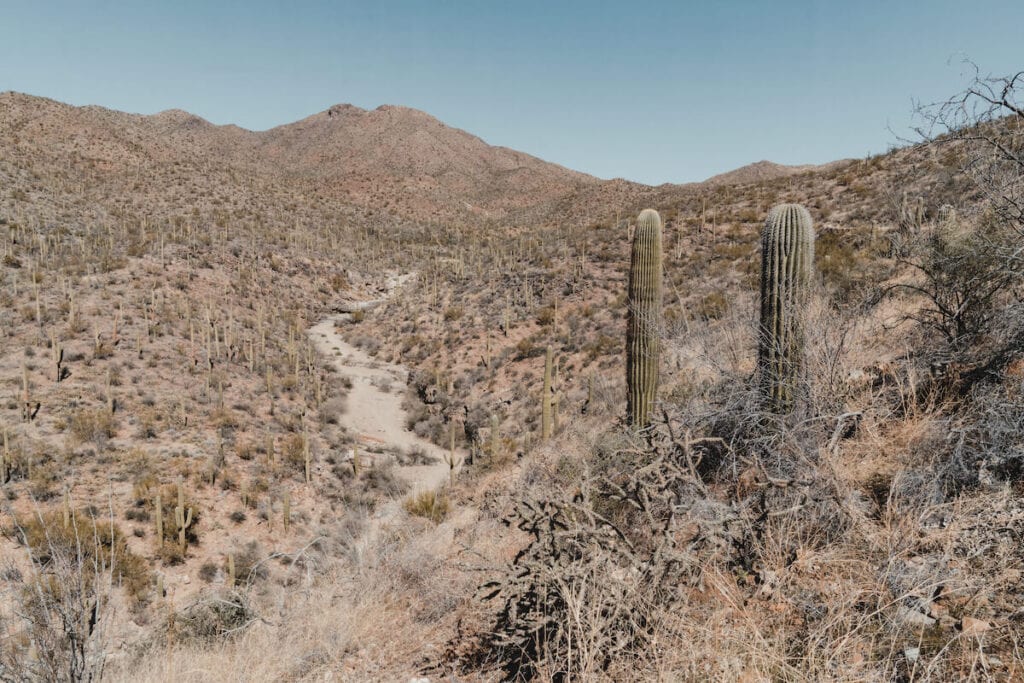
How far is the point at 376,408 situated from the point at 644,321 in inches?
419

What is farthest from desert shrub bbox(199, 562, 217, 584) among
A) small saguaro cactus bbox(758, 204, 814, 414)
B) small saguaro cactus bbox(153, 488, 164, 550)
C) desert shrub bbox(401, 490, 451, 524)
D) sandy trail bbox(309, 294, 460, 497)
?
small saguaro cactus bbox(758, 204, 814, 414)

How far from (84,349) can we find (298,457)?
718cm

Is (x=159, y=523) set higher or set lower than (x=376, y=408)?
lower

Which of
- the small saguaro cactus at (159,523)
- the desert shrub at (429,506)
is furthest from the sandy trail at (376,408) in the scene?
the small saguaro cactus at (159,523)

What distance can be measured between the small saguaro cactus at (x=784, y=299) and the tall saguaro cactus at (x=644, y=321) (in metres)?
1.81

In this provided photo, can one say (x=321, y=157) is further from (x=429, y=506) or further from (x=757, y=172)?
(x=429, y=506)

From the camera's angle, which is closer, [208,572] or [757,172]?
[208,572]

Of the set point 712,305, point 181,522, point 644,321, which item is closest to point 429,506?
point 181,522

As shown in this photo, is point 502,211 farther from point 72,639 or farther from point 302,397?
point 72,639

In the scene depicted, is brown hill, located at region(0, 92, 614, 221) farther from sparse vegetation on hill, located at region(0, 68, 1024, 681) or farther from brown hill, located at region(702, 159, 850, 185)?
brown hill, located at region(702, 159, 850, 185)

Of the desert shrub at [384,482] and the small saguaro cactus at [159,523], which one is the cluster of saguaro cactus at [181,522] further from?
the desert shrub at [384,482]

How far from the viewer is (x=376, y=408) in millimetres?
15703

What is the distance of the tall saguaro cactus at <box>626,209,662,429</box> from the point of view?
7258mm

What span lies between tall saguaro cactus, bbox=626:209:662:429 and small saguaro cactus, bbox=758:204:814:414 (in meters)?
1.81
